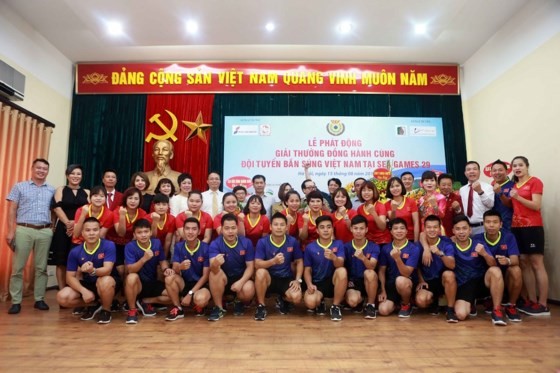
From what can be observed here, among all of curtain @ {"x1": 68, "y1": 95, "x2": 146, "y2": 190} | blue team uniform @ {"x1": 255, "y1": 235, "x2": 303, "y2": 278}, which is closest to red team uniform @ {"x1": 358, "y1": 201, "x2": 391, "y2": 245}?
blue team uniform @ {"x1": 255, "y1": 235, "x2": 303, "y2": 278}

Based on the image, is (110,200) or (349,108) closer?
(110,200)

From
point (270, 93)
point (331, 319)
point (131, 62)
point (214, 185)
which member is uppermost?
point (131, 62)

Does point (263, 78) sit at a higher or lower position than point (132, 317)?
higher

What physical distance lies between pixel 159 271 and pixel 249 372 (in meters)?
1.90

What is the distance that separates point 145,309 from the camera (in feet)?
11.0

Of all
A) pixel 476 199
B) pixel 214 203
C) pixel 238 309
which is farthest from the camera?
pixel 214 203

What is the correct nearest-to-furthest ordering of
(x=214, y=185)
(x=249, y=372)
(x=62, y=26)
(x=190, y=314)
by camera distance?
(x=249, y=372) → (x=190, y=314) → (x=214, y=185) → (x=62, y=26)

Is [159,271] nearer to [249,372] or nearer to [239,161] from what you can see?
[249,372]

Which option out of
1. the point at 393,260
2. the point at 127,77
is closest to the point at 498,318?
the point at 393,260

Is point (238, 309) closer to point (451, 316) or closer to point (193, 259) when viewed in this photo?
point (193, 259)

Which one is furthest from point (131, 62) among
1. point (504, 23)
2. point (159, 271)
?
point (504, 23)

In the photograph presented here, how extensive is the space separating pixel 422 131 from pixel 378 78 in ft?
3.58

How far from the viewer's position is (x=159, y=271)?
3539mm

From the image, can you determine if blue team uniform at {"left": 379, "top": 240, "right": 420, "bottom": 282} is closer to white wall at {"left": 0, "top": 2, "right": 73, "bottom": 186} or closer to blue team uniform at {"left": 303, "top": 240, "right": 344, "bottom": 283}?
blue team uniform at {"left": 303, "top": 240, "right": 344, "bottom": 283}
